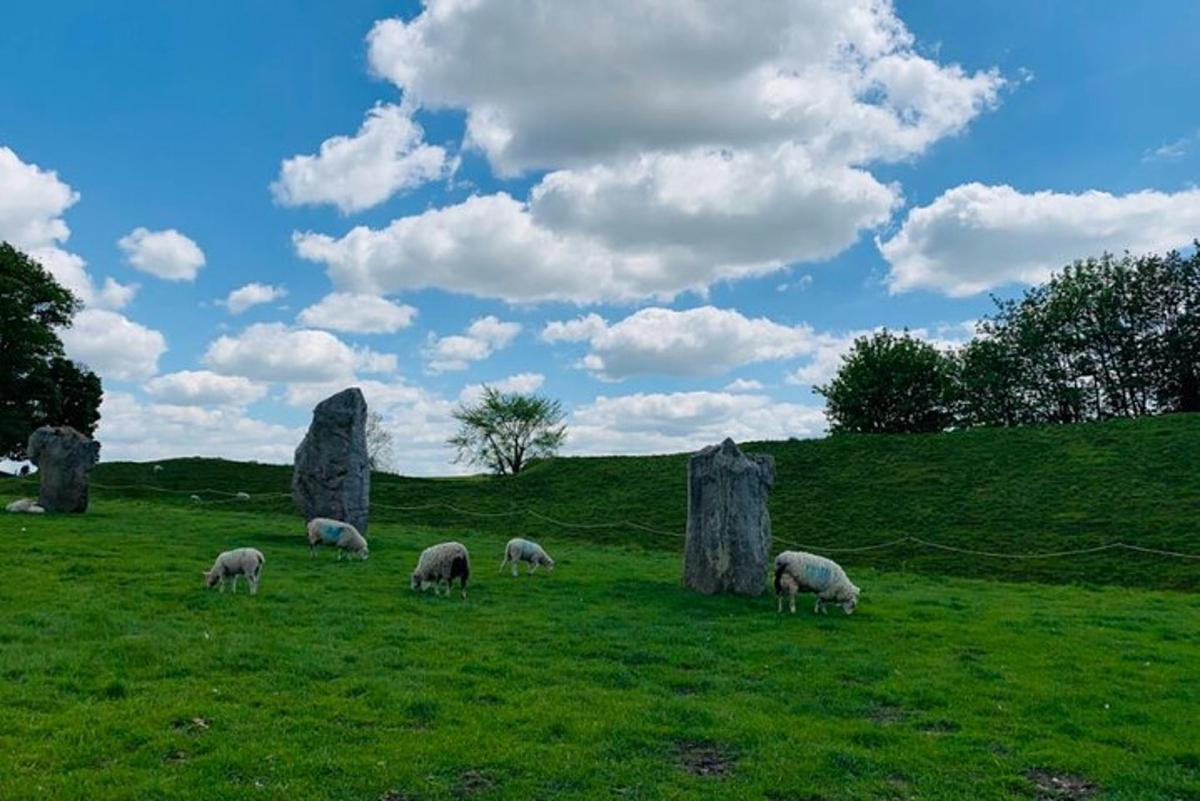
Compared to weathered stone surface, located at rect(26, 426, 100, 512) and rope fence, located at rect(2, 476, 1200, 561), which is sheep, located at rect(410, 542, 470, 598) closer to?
rope fence, located at rect(2, 476, 1200, 561)

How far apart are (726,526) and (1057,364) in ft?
207

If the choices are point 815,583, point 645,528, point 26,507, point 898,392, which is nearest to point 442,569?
point 815,583

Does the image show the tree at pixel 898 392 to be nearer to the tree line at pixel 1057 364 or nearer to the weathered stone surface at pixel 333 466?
the tree line at pixel 1057 364

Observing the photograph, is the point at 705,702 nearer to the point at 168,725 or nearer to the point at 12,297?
the point at 168,725

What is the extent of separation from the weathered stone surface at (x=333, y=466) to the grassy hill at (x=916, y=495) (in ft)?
46.0

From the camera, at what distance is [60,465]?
1361 inches

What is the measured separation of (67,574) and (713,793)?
695 inches

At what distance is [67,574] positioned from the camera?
2028cm

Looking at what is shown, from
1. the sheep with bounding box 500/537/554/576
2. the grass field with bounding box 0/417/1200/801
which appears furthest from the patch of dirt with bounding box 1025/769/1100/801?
the sheep with bounding box 500/537/554/576

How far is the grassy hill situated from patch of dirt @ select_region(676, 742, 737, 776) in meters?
25.1

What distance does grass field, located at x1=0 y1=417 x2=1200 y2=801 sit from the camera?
927 cm

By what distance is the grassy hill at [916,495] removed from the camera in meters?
34.6

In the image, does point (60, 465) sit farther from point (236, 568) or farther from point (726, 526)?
point (726, 526)

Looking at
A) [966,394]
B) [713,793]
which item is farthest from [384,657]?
[966,394]
